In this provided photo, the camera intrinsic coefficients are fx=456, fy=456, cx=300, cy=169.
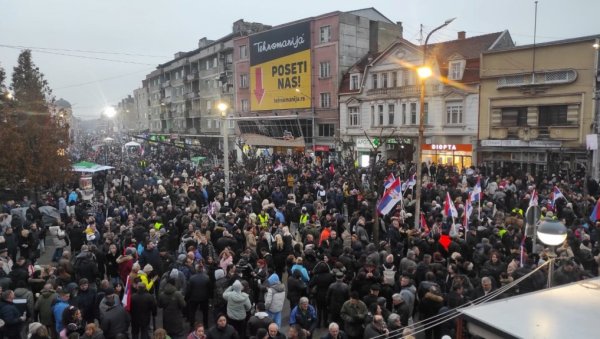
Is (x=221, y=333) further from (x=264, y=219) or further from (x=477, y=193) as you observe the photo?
(x=477, y=193)

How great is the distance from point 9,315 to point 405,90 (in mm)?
31644

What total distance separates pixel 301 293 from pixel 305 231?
12.9 ft

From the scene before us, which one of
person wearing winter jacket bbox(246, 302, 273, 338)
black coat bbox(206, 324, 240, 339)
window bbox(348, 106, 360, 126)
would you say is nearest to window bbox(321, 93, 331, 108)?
window bbox(348, 106, 360, 126)

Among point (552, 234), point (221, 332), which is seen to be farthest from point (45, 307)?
point (552, 234)

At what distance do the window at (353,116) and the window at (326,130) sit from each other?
2.37m

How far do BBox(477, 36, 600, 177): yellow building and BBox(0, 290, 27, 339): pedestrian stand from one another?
25.8 m

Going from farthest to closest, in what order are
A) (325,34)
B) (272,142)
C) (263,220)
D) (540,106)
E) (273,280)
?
(325,34) < (272,142) < (540,106) < (263,220) < (273,280)

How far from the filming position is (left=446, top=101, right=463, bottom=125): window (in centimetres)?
3231

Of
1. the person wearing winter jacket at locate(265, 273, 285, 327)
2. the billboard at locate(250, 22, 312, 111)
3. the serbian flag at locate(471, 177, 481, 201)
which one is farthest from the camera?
the billboard at locate(250, 22, 312, 111)

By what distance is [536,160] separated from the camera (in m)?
28.4

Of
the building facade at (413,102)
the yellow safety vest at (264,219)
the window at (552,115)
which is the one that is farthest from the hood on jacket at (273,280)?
the window at (552,115)

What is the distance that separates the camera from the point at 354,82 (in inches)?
1578

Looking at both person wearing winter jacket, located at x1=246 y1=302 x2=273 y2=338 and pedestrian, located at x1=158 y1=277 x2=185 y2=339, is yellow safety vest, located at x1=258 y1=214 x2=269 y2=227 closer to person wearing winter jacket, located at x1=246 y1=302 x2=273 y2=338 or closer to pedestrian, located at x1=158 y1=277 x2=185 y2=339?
pedestrian, located at x1=158 y1=277 x2=185 y2=339

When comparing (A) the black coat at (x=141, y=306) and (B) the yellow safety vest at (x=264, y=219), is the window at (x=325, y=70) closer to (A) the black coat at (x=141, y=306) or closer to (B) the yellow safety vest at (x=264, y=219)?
(B) the yellow safety vest at (x=264, y=219)
